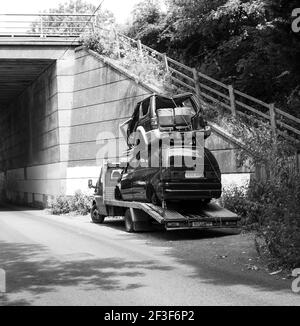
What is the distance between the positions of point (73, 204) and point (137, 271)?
13926 millimetres

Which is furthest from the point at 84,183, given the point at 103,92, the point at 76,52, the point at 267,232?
the point at 267,232

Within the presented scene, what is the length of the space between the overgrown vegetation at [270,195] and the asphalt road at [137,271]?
53cm

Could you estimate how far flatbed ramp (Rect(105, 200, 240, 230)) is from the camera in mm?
11875

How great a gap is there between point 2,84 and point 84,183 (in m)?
10.8

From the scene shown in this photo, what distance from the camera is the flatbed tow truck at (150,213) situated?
12.0 metres

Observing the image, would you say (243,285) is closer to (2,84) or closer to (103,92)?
(103,92)

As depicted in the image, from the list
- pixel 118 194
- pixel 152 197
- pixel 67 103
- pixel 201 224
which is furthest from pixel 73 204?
pixel 201 224

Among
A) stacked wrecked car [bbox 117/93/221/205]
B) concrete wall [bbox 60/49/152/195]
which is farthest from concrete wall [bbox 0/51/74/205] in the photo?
stacked wrecked car [bbox 117/93/221/205]

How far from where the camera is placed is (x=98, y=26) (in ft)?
82.0

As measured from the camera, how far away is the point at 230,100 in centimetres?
1609

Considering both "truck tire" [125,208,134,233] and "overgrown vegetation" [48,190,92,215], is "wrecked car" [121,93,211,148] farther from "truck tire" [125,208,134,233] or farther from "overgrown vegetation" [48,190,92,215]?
"overgrown vegetation" [48,190,92,215]

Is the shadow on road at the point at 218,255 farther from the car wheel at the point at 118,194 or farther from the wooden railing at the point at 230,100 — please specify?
the wooden railing at the point at 230,100

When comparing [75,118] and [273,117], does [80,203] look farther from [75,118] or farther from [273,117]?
[273,117]

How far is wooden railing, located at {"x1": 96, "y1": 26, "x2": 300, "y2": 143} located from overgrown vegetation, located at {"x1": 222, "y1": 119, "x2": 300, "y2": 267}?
384mm
